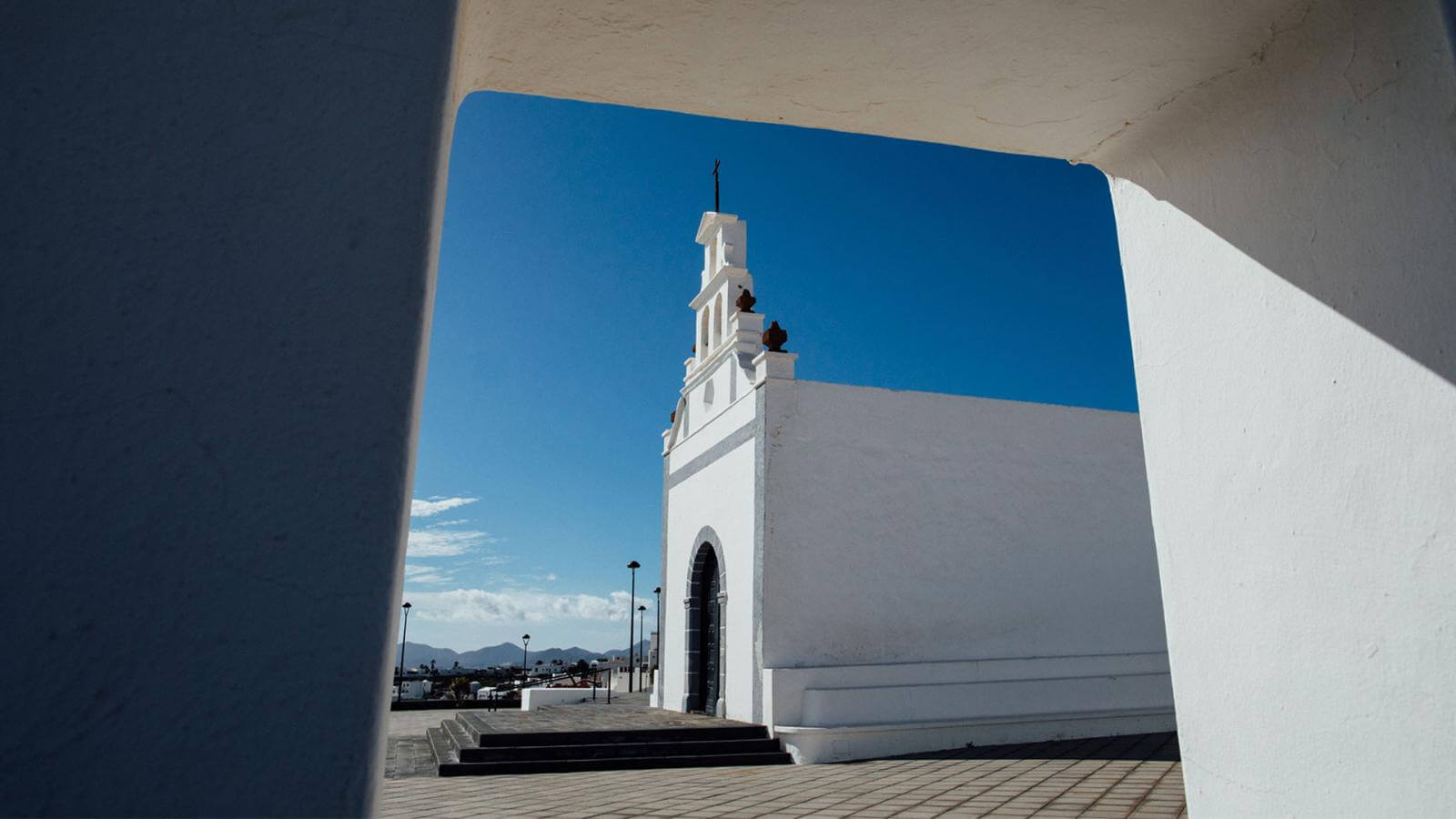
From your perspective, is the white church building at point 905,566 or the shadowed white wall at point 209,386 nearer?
the shadowed white wall at point 209,386

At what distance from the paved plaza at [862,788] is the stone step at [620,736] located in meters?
0.63

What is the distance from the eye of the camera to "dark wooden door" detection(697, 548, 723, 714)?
32.3ft

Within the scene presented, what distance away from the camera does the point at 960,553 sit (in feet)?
31.0

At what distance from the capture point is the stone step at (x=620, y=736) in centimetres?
758

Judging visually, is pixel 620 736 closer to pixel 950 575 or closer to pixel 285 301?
pixel 950 575

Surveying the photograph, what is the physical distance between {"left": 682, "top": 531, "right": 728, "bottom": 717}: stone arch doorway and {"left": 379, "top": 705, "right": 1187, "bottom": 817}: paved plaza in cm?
235

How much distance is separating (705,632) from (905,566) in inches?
109

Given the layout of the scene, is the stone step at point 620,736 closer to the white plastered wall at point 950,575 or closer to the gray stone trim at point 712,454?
the white plastered wall at point 950,575

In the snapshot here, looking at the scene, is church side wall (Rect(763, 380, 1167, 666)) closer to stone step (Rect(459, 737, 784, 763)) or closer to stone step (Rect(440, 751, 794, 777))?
stone step (Rect(459, 737, 784, 763))

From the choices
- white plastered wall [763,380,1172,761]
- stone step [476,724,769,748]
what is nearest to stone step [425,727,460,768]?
stone step [476,724,769,748]

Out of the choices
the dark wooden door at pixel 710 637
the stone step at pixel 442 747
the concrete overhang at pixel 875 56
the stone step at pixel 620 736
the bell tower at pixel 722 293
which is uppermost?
the bell tower at pixel 722 293

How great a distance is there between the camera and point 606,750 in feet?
25.2

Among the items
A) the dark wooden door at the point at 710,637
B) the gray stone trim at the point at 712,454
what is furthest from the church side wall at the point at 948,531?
the dark wooden door at the point at 710,637

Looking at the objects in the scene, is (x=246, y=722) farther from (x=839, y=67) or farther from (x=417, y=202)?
(x=839, y=67)
